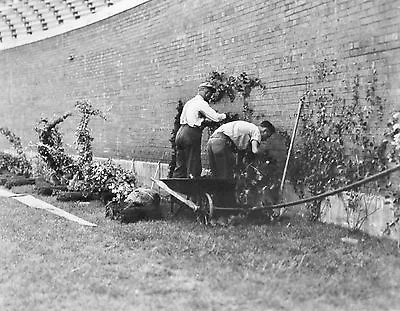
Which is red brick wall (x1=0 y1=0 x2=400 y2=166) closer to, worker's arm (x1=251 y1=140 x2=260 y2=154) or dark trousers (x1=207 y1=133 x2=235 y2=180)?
worker's arm (x1=251 y1=140 x2=260 y2=154)

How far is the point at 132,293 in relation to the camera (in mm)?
4973

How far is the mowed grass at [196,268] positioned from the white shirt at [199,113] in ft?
5.52

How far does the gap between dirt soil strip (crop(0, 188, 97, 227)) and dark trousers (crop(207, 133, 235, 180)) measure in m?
1.93

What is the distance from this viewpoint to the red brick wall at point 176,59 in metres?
6.80

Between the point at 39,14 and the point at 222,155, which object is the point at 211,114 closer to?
the point at 222,155

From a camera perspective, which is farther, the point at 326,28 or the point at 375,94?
the point at 326,28

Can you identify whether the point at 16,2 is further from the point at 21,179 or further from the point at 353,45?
the point at 353,45

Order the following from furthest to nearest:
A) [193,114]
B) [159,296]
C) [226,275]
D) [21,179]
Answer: [21,179]
[193,114]
[226,275]
[159,296]

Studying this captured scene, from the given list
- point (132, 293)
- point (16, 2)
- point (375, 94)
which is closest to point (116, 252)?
point (132, 293)

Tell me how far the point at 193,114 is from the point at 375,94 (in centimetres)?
312

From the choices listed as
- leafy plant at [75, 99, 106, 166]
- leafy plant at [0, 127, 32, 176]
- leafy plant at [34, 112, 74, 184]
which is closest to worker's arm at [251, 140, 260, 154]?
leafy plant at [75, 99, 106, 166]

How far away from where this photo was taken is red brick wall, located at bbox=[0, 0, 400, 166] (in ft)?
22.3

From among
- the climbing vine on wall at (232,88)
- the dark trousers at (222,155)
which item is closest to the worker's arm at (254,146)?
the dark trousers at (222,155)

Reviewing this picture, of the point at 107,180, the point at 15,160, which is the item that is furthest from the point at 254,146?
the point at 15,160
